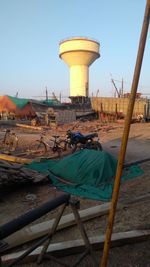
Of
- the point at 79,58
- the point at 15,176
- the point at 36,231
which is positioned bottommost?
the point at 36,231

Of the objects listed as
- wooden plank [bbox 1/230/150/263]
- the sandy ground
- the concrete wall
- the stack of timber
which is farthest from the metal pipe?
the concrete wall

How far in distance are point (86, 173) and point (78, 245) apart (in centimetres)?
438

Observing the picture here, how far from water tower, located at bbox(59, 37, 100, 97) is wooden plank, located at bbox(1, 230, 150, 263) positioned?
46.6 metres

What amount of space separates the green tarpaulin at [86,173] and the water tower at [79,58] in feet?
138

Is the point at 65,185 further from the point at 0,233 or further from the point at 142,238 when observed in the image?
the point at 0,233

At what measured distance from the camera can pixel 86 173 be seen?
27.1 ft

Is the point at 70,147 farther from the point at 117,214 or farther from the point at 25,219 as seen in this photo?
the point at 25,219

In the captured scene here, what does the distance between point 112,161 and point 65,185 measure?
5.90ft

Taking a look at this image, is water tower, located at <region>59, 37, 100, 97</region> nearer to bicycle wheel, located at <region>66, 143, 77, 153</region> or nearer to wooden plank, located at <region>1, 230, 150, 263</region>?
bicycle wheel, located at <region>66, 143, 77, 153</region>

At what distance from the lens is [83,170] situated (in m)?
8.36

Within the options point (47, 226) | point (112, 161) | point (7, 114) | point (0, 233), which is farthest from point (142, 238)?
point (7, 114)

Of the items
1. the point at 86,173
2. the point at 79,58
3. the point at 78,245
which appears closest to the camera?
the point at 78,245

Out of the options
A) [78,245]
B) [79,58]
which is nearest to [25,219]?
[78,245]

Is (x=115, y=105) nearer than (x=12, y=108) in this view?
No
